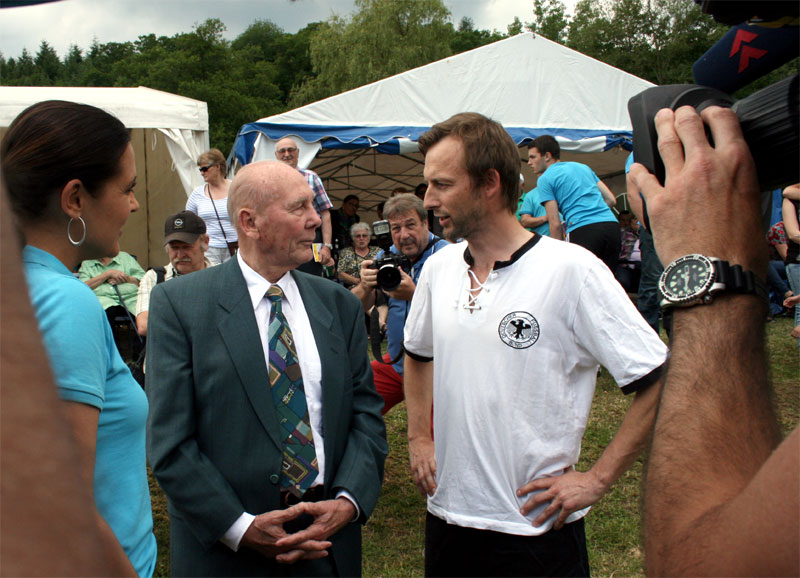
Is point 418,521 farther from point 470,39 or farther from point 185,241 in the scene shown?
point 470,39

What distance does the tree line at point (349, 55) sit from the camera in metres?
34.2

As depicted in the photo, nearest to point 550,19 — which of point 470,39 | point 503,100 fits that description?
point 470,39

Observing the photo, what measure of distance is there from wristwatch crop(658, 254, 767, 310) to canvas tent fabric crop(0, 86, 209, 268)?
279 inches

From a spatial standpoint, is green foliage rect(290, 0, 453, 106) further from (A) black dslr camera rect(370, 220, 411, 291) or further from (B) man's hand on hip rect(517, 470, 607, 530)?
(B) man's hand on hip rect(517, 470, 607, 530)

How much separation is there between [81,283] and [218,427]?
725 mm

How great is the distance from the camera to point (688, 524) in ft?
2.74

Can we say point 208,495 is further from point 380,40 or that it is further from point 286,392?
point 380,40

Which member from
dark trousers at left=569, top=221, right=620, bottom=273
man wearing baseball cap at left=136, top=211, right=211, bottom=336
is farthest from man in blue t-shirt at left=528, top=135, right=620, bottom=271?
man wearing baseball cap at left=136, top=211, right=211, bottom=336

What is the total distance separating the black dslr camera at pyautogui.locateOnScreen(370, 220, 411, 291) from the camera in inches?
125

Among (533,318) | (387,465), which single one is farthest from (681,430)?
(387,465)

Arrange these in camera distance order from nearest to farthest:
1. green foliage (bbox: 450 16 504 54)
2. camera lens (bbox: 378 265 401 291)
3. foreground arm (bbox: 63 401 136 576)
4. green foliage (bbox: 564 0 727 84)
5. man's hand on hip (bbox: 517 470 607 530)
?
foreground arm (bbox: 63 401 136 576)
man's hand on hip (bbox: 517 470 607 530)
camera lens (bbox: 378 265 401 291)
green foliage (bbox: 564 0 727 84)
green foliage (bbox: 450 16 504 54)

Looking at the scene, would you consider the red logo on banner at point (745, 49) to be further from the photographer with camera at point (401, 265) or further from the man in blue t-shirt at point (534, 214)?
the man in blue t-shirt at point (534, 214)

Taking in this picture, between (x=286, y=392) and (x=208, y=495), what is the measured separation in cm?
39

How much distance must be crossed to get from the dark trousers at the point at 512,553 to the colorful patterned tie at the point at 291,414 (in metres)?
0.54
